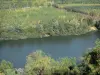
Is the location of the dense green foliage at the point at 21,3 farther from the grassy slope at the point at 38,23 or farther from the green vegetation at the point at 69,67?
the green vegetation at the point at 69,67

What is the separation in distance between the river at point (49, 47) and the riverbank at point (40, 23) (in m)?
2.71

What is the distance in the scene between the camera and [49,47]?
45.1 m

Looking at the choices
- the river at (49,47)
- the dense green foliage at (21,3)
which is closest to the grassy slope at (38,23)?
the dense green foliage at (21,3)

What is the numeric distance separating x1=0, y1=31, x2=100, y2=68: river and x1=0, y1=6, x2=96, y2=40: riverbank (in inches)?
107

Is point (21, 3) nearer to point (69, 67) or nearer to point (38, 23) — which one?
point (38, 23)

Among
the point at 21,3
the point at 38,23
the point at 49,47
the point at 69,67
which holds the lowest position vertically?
the point at 38,23

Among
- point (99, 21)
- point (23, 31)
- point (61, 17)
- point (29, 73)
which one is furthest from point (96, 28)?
point (29, 73)

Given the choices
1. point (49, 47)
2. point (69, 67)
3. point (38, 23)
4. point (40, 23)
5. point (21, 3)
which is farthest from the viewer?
point (21, 3)

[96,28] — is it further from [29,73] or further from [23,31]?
[29,73]

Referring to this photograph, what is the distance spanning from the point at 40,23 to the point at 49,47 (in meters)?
13.8

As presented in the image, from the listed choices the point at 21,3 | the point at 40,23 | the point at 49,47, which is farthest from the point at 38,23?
the point at 49,47

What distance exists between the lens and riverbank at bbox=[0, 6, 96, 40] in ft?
182

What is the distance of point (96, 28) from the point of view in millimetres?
60031

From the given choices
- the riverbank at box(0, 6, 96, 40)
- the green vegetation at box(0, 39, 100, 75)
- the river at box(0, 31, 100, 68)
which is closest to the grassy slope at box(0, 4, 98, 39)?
the riverbank at box(0, 6, 96, 40)
